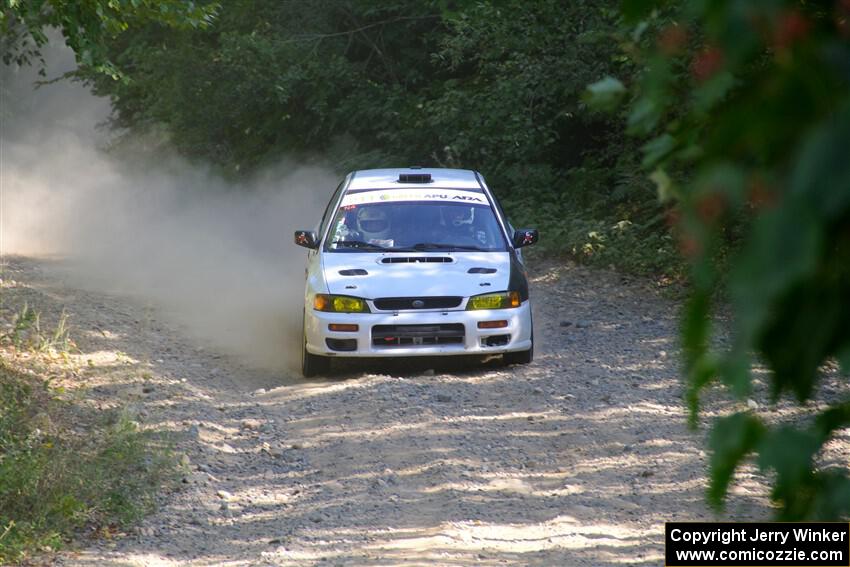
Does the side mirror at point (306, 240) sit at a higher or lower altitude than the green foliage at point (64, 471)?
higher

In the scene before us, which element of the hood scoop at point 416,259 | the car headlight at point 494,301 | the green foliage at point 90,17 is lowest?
the car headlight at point 494,301

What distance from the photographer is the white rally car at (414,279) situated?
971cm

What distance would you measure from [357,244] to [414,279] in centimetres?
95

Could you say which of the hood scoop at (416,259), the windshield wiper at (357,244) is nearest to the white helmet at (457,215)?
the hood scoop at (416,259)

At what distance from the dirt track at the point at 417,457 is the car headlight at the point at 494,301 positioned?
0.63m

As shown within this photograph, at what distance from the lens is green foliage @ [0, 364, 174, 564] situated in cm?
593

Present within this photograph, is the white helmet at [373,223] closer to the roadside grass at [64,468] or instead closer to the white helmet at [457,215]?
the white helmet at [457,215]

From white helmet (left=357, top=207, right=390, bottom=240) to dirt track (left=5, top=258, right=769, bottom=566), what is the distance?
1.30 metres

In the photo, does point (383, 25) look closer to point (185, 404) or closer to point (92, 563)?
point (185, 404)

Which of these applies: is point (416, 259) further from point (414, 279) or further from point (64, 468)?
point (64, 468)

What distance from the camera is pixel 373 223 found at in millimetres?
10805

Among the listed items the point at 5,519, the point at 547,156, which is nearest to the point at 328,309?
the point at 5,519

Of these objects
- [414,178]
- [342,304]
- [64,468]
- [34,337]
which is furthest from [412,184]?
[64,468]

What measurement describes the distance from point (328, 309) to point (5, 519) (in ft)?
14.1
